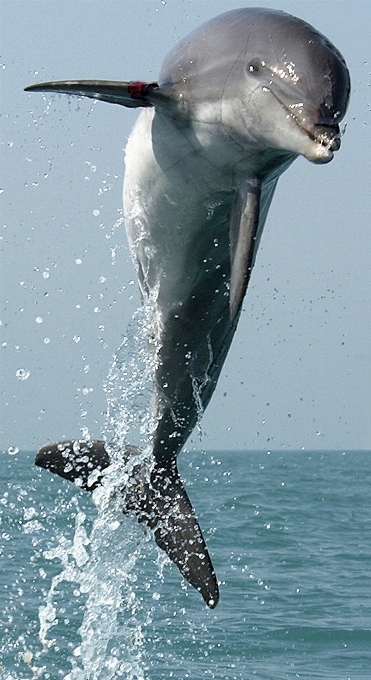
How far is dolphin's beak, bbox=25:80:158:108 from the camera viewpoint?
21.3 ft

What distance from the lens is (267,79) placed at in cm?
607

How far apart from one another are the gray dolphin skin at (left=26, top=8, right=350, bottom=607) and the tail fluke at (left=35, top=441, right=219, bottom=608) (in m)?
0.49

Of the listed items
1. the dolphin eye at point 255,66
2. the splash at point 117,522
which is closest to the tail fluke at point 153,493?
the splash at point 117,522

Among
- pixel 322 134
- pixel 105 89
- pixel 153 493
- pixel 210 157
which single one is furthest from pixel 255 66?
pixel 153 493

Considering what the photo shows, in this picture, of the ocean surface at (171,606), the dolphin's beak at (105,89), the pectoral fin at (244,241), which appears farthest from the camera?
the ocean surface at (171,606)

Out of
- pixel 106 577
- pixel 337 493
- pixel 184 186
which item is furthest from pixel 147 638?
pixel 337 493

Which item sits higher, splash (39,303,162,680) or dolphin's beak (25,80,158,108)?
dolphin's beak (25,80,158,108)

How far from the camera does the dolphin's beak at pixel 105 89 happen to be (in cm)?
650

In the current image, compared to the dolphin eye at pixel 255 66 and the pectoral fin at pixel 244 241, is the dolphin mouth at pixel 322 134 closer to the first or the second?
the dolphin eye at pixel 255 66

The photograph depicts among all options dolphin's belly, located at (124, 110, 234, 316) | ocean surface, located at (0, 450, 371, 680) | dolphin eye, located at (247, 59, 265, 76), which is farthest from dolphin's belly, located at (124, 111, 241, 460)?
ocean surface, located at (0, 450, 371, 680)

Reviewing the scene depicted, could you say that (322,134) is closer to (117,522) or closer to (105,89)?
(105,89)

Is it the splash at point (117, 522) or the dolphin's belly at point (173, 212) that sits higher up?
the dolphin's belly at point (173, 212)

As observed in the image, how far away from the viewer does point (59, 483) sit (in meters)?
36.9

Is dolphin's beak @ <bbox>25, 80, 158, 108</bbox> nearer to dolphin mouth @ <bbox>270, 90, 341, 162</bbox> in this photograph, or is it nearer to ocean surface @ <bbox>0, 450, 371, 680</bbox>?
dolphin mouth @ <bbox>270, 90, 341, 162</bbox>
